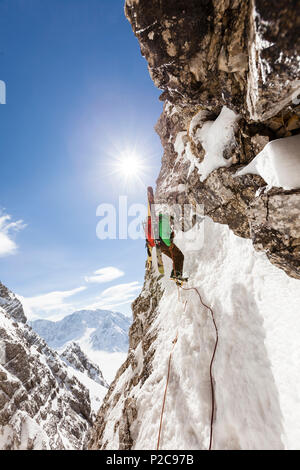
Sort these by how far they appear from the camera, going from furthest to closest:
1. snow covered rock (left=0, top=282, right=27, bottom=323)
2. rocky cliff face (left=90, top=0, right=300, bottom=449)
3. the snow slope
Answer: snow covered rock (left=0, top=282, right=27, bottom=323) → the snow slope → rocky cliff face (left=90, top=0, right=300, bottom=449)

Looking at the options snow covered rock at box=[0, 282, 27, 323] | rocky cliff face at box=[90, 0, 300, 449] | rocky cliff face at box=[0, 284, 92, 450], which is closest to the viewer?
rocky cliff face at box=[90, 0, 300, 449]

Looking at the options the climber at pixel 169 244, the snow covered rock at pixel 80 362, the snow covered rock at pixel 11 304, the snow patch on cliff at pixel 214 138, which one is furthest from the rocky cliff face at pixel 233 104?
the snow covered rock at pixel 80 362

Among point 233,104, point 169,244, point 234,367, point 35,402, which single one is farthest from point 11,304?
→ point 233,104

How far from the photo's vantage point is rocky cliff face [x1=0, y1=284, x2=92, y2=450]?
34.9 meters

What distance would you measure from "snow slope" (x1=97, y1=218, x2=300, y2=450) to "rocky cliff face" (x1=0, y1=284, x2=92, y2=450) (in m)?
44.1

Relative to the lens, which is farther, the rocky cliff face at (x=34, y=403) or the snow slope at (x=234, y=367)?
the rocky cliff face at (x=34, y=403)

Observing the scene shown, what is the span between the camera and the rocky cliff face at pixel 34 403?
34.9 m

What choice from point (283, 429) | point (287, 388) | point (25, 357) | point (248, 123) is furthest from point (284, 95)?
point (25, 357)

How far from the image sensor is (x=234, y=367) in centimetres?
509

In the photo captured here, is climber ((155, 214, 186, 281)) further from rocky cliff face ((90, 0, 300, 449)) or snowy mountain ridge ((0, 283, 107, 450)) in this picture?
snowy mountain ridge ((0, 283, 107, 450))

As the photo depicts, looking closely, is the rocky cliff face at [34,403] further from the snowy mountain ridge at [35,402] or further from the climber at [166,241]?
the climber at [166,241]

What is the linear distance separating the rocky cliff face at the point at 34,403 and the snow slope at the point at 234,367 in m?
44.1

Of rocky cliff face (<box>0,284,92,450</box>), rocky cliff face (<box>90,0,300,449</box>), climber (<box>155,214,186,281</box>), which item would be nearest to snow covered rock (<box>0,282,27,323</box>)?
rocky cliff face (<box>0,284,92,450</box>)

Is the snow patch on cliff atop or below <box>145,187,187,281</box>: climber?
atop
